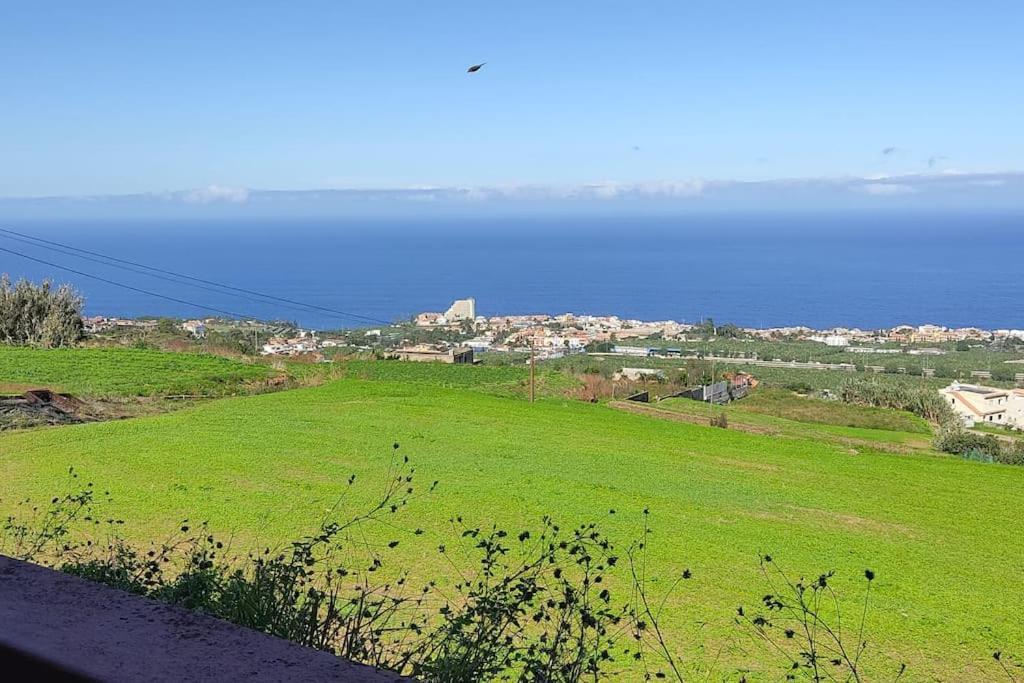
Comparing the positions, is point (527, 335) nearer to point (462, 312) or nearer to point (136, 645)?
point (462, 312)

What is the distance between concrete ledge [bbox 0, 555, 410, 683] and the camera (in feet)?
3.87

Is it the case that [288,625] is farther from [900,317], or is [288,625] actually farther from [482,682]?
[900,317]

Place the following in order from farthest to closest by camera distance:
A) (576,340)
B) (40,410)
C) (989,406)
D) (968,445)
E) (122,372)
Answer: (576,340) → (989,406) → (122,372) → (968,445) → (40,410)

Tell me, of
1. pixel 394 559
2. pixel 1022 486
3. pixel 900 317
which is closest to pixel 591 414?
pixel 1022 486

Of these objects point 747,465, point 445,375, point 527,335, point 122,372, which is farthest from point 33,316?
point 527,335

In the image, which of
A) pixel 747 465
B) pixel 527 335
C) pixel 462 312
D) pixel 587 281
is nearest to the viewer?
pixel 747 465

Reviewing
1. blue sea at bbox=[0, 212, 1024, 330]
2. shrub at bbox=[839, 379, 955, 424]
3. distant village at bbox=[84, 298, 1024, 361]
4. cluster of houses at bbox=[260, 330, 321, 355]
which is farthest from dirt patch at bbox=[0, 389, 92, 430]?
blue sea at bbox=[0, 212, 1024, 330]

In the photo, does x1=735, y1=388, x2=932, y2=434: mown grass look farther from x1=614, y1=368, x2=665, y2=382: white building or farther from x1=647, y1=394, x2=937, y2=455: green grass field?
x1=614, y1=368, x2=665, y2=382: white building

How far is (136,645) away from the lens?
1.27 m

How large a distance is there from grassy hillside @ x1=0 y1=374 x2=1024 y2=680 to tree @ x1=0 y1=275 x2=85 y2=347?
10.7 meters

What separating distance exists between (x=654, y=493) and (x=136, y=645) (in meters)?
9.11

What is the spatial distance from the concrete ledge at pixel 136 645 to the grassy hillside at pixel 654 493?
459 centimetres

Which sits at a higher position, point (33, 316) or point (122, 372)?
point (33, 316)

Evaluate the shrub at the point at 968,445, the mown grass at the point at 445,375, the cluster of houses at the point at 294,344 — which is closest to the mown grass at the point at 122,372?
the mown grass at the point at 445,375
